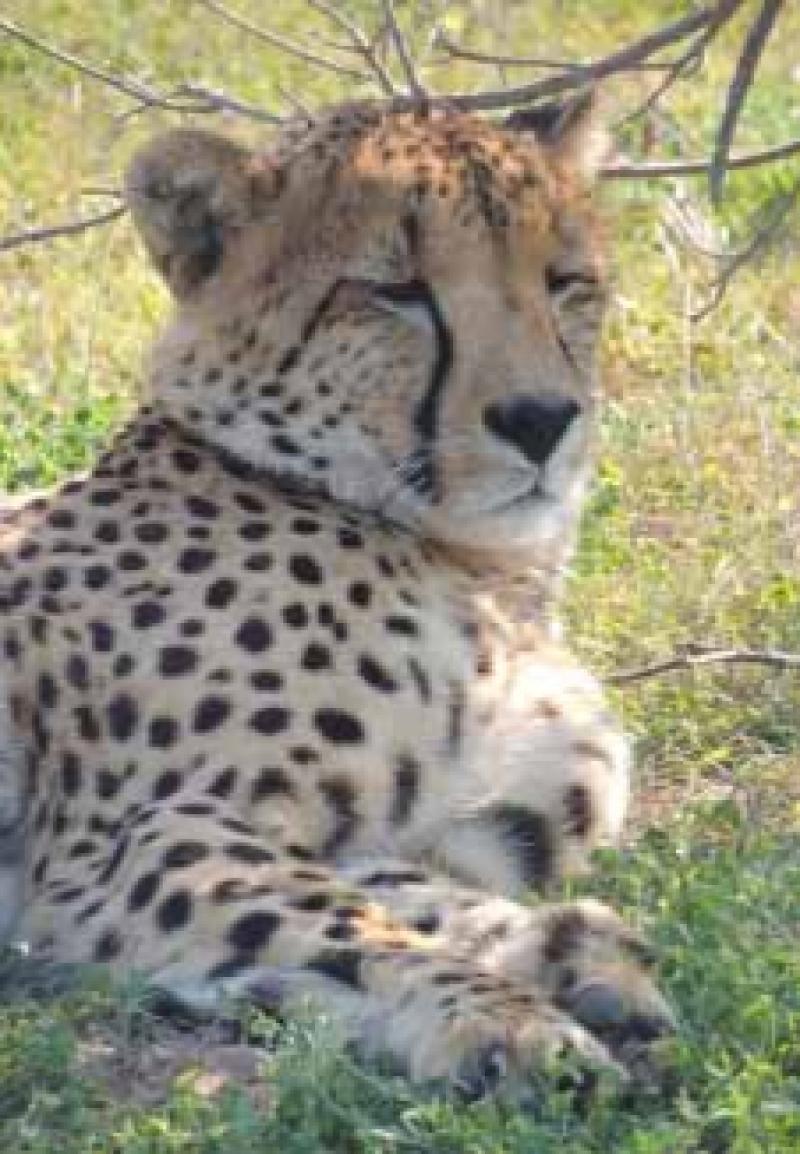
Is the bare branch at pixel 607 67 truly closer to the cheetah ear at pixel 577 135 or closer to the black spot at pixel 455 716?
the cheetah ear at pixel 577 135

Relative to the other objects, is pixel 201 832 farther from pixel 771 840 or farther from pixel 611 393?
pixel 611 393

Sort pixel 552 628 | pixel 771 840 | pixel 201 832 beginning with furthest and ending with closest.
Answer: pixel 552 628 → pixel 771 840 → pixel 201 832

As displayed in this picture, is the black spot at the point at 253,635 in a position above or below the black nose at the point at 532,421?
below

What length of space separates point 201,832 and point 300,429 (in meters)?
0.66

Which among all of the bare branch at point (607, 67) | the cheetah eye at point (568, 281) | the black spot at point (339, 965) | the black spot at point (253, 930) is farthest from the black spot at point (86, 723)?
the bare branch at point (607, 67)

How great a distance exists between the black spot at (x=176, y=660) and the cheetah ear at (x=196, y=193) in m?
0.57

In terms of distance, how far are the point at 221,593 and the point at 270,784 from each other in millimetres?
301

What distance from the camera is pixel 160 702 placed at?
419 centimetres

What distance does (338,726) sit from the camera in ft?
13.8

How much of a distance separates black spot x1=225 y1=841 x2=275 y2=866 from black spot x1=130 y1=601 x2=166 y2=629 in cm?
38

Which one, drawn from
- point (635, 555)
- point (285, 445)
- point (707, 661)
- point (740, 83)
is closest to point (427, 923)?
point (285, 445)

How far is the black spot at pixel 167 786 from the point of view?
411cm

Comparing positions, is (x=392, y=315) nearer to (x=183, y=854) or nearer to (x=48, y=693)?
(x=48, y=693)

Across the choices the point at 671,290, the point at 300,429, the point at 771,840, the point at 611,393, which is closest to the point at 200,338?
Answer: the point at 300,429
